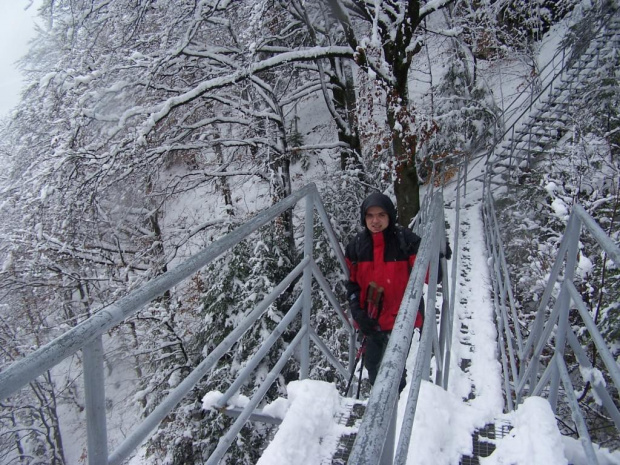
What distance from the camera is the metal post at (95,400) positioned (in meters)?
1.13

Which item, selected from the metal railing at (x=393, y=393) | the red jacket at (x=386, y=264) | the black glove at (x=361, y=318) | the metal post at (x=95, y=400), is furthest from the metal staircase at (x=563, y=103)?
the metal post at (x=95, y=400)

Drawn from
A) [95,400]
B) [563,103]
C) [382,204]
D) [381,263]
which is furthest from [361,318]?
[563,103]

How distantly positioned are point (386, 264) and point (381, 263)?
0.04 m

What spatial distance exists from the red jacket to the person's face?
0.17ft

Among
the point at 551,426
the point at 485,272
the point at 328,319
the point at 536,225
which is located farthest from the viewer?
the point at 328,319

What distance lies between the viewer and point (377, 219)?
3004 mm

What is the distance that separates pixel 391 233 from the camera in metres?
3.06

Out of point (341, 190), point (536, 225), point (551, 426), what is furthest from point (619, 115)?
point (551, 426)

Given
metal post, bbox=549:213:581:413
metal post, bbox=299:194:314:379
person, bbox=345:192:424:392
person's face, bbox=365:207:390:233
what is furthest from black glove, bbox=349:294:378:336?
metal post, bbox=549:213:581:413

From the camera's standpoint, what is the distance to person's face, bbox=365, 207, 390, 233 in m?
3.00

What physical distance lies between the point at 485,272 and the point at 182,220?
7982 millimetres

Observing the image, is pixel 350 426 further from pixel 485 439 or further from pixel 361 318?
pixel 361 318

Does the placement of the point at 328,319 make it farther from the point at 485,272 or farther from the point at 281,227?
the point at 485,272

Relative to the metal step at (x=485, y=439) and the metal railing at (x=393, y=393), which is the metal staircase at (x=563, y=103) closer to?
the metal step at (x=485, y=439)
